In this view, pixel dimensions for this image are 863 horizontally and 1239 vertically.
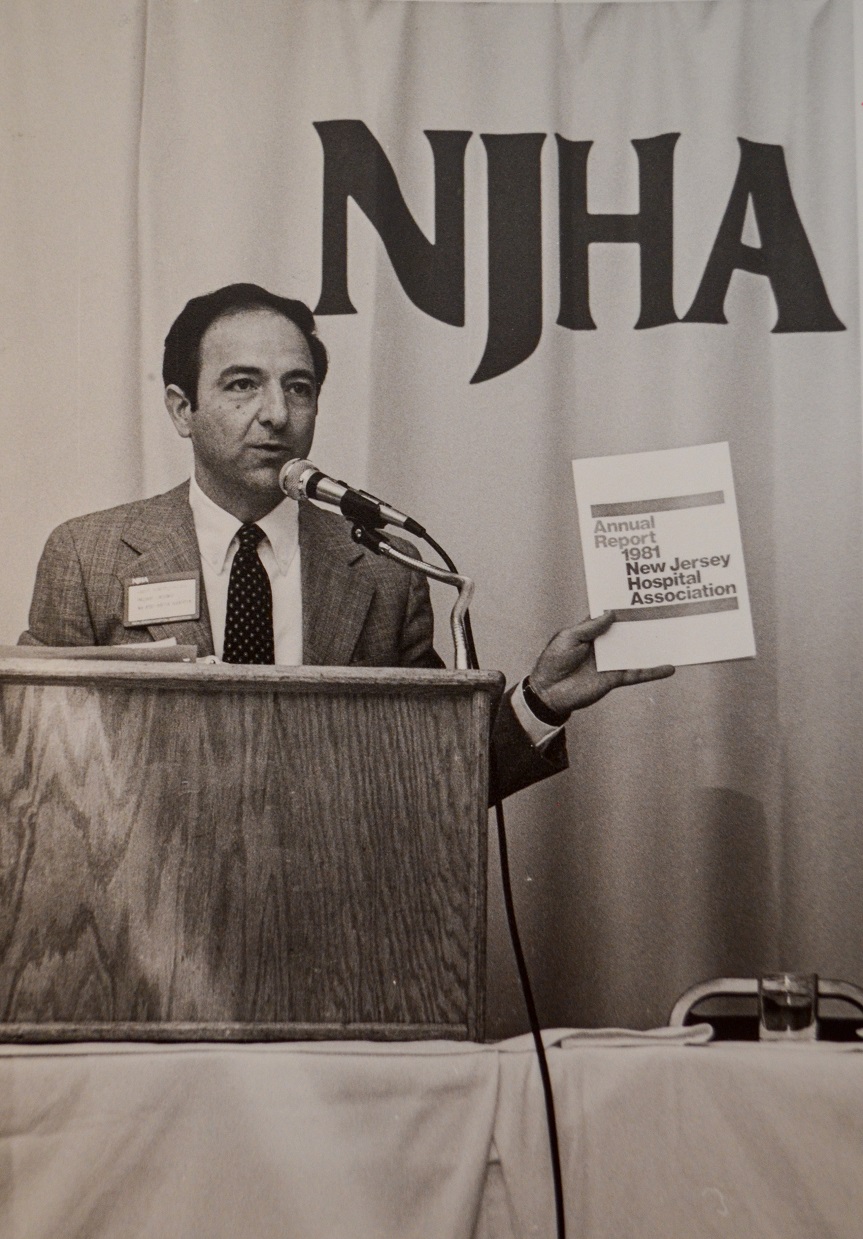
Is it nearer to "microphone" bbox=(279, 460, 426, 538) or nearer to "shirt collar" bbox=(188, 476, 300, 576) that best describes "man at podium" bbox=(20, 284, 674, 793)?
"shirt collar" bbox=(188, 476, 300, 576)

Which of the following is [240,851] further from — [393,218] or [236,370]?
[393,218]

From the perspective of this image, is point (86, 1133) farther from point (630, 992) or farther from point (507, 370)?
point (507, 370)

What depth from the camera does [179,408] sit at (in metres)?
1.96

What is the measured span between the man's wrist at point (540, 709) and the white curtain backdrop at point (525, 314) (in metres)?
0.45

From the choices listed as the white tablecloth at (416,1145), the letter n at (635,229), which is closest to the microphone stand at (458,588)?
the white tablecloth at (416,1145)

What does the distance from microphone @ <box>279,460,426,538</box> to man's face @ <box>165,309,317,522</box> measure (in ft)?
1.25

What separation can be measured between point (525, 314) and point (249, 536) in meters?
0.58

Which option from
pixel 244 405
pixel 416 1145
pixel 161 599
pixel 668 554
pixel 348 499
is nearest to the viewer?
pixel 416 1145

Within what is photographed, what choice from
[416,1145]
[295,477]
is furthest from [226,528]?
[416,1145]

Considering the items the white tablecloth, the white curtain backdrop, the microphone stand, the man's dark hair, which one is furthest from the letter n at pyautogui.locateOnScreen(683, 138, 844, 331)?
the white tablecloth

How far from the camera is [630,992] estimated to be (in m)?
1.91

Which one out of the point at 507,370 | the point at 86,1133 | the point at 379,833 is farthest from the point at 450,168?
the point at 86,1133

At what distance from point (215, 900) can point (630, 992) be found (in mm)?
1071

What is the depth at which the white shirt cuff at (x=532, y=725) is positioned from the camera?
1.53 metres
